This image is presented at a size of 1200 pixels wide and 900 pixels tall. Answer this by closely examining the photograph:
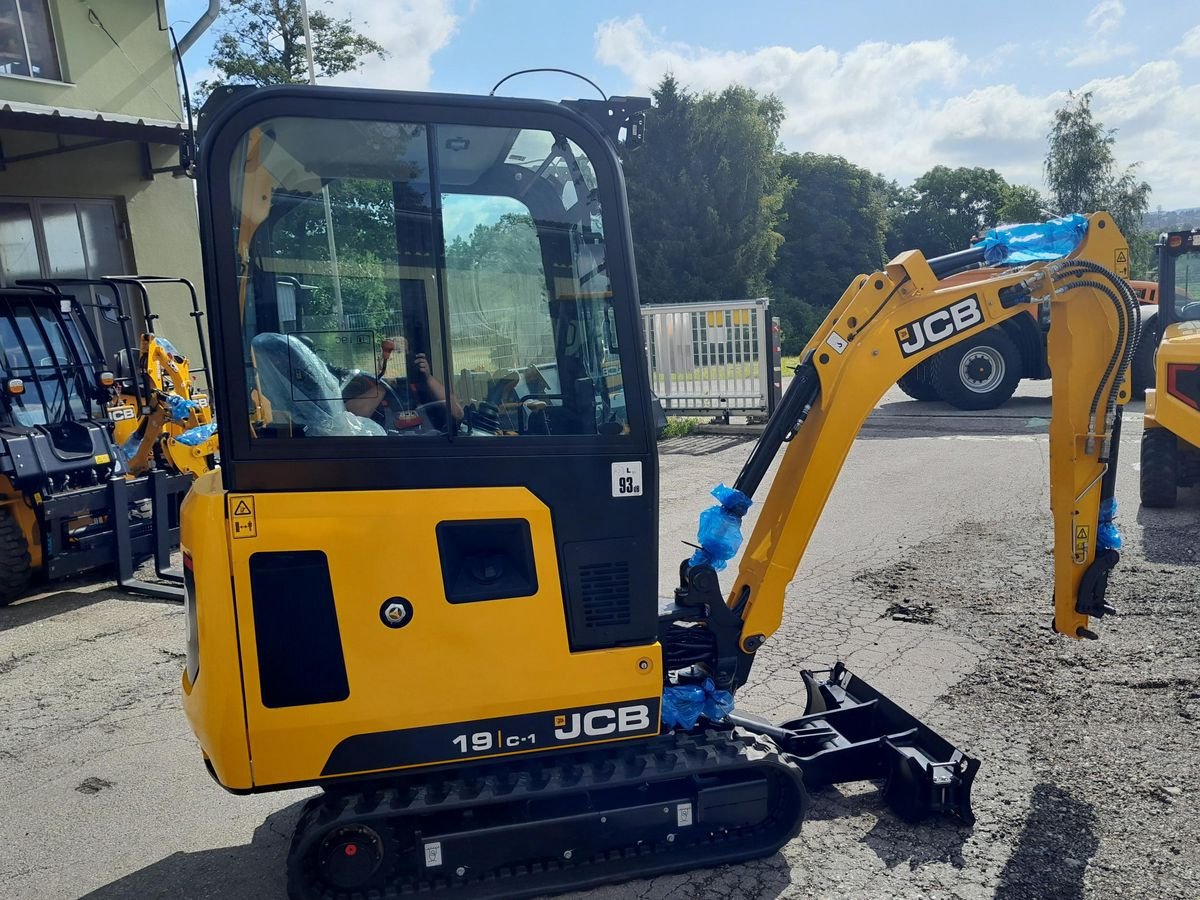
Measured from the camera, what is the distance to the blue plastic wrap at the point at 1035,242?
12.4ft

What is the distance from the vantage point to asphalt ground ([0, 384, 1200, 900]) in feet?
10.9

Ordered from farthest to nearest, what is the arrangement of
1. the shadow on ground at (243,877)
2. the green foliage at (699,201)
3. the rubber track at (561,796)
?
the green foliage at (699,201) < the shadow on ground at (243,877) < the rubber track at (561,796)

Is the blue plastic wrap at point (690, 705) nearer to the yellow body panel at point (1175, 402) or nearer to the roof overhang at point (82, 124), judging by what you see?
the yellow body panel at point (1175, 402)

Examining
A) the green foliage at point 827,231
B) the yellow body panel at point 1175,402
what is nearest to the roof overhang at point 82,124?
the yellow body panel at point 1175,402

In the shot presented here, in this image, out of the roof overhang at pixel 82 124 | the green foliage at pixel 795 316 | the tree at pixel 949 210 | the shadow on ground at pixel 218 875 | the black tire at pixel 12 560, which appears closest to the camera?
the shadow on ground at pixel 218 875

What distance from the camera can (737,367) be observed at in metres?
14.3

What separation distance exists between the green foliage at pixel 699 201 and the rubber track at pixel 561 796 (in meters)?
34.1

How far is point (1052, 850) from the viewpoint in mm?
3332

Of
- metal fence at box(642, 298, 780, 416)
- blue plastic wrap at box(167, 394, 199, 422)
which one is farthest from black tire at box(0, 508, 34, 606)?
metal fence at box(642, 298, 780, 416)

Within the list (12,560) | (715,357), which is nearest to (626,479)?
(12,560)

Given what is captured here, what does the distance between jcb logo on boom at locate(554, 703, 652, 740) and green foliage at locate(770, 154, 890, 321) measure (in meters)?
42.1

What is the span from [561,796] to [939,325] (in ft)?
7.24

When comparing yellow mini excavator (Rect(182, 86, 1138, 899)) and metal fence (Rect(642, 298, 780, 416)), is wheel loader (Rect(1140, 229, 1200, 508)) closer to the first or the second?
yellow mini excavator (Rect(182, 86, 1138, 899))

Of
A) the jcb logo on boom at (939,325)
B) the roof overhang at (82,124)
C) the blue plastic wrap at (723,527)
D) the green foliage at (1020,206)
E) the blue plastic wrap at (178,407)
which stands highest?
the green foliage at (1020,206)
